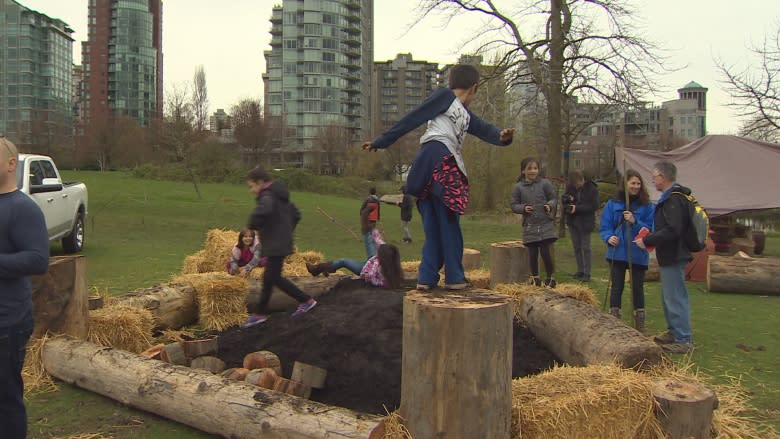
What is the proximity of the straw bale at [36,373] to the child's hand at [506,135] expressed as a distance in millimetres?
4161

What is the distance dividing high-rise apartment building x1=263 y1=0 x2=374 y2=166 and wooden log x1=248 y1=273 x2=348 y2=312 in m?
81.4

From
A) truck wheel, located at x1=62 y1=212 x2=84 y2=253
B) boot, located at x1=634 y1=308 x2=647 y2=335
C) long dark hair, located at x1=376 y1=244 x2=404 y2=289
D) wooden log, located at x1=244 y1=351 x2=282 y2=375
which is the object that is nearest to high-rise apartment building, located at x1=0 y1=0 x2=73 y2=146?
truck wheel, located at x1=62 y1=212 x2=84 y2=253

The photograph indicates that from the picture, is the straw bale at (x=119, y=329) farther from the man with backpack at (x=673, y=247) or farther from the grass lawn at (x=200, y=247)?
the man with backpack at (x=673, y=247)

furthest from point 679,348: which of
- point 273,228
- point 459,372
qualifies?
point 273,228

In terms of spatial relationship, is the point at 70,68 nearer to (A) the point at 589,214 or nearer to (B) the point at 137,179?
(B) the point at 137,179

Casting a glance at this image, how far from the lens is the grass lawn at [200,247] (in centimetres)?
459

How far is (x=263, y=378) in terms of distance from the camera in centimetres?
467

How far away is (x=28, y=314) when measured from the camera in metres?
3.52

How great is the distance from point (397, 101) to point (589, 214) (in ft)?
434

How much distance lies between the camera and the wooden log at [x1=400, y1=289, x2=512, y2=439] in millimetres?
3293

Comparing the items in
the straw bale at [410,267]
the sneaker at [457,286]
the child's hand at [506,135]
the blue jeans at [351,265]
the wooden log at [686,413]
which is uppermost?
the child's hand at [506,135]

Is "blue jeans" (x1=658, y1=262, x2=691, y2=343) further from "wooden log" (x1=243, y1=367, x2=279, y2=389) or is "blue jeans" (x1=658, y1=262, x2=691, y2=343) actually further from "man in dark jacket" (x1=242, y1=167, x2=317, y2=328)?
"wooden log" (x1=243, y1=367, x2=279, y2=389)

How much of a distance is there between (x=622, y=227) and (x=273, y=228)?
152 inches

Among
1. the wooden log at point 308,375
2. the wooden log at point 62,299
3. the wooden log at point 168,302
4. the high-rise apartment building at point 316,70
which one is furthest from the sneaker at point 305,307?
the high-rise apartment building at point 316,70
